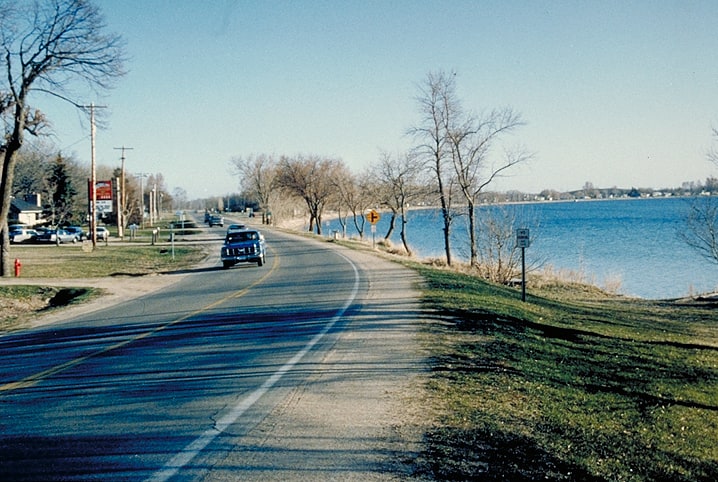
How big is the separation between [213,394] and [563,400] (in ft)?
14.7

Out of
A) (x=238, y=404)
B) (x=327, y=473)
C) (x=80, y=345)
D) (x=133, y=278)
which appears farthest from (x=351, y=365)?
(x=133, y=278)

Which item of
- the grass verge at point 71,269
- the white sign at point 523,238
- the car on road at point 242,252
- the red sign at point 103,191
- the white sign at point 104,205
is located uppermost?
the red sign at point 103,191

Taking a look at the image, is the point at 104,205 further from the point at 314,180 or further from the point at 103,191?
the point at 314,180

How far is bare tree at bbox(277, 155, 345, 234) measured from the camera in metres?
77.4

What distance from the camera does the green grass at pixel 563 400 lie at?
19.9 ft

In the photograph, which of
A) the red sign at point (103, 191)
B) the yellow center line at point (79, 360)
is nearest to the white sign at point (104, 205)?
the red sign at point (103, 191)

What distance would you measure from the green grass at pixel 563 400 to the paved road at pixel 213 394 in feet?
2.26

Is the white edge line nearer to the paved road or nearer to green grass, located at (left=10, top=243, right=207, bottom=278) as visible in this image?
the paved road

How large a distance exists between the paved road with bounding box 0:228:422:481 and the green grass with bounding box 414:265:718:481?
69cm

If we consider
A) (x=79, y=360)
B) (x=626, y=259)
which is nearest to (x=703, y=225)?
(x=626, y=259)

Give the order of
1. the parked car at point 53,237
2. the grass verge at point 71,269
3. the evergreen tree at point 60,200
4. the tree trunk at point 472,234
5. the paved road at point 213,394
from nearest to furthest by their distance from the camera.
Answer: the paved road at point 213,394 → the grass verge at point 71,269 → the tree trunk at point 472,234 → the parked car at point 53,237 → the evergreen tree at point 60,200

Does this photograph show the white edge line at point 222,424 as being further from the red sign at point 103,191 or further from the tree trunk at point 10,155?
the red sign at point 103,191

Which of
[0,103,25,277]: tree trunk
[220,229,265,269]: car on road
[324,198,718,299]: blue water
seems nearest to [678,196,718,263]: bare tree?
[324,198,718,299]: blue water

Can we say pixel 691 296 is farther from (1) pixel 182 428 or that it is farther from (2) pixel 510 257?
(1) pixel 182 428
